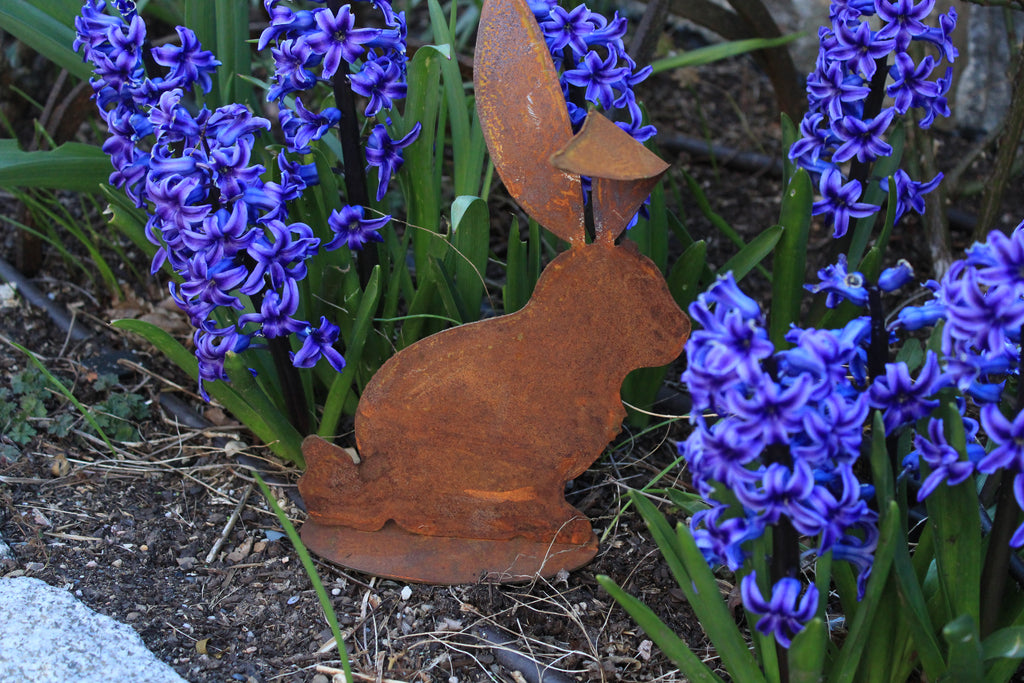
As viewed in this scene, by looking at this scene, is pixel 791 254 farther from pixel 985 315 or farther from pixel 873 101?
pixel 985 315

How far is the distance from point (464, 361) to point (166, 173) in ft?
1.87

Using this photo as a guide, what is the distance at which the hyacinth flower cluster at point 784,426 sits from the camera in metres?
1.07

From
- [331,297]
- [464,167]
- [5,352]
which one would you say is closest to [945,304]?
[464,167]

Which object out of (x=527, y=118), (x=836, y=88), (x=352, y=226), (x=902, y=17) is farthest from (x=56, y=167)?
(x=902, y=17)

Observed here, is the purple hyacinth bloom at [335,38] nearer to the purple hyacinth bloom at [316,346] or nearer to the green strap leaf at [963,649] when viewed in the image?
the purple hyacinth bloom at [316,346]

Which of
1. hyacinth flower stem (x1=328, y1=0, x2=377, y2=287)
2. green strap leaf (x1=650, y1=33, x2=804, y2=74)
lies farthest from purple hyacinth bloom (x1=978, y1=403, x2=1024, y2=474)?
green strap leaf (x1=650, y1=33, x2=804, y2=74)

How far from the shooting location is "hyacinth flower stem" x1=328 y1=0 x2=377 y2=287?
1681mm

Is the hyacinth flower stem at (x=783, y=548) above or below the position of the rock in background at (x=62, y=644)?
above

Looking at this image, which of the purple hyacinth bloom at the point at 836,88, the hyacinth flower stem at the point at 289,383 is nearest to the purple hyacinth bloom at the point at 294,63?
the hyacinth flower stem at the point at 289,383

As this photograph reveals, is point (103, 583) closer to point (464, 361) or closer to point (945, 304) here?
point (464, 361)

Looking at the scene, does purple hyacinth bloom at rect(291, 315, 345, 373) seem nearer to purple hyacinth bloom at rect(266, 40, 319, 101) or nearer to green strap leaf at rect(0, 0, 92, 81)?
purple hyacinth bloom at rect(266, 40, 319, 101)

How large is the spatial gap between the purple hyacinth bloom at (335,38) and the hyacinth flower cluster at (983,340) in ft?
3.21

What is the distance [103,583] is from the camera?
→ 5.62 feet

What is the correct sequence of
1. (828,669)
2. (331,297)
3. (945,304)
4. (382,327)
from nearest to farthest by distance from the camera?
(945,304) → (828,669) → (331,297) → (382,327)
